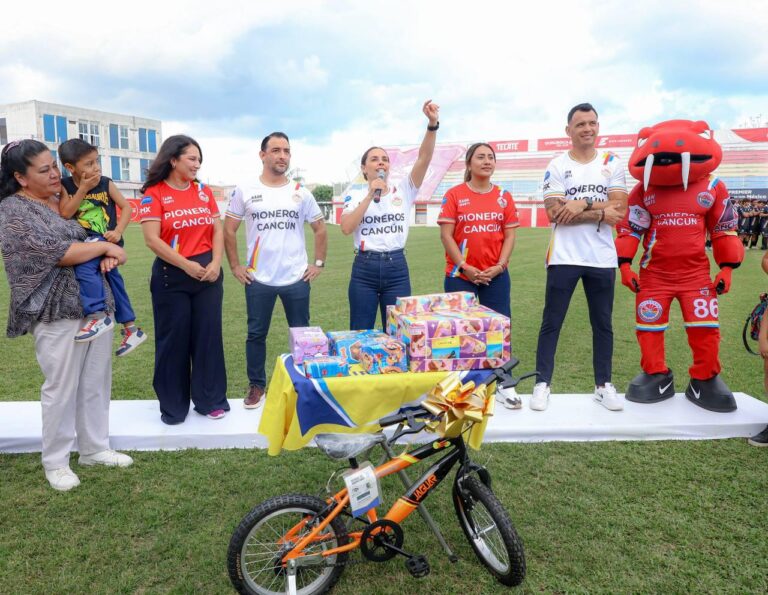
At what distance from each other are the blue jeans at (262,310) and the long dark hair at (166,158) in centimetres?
93

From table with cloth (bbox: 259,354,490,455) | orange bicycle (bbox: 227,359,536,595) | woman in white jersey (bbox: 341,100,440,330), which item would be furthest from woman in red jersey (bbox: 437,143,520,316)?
orange bicycle (bbox: 227,359,536,595)

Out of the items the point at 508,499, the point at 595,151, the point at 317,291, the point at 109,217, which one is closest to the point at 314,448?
the point at 508,499

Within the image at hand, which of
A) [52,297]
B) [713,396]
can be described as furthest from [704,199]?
[52,297]

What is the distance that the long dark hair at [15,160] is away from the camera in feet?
9.29

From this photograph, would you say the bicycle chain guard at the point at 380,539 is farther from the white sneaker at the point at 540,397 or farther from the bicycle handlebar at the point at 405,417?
the white sneaker at the point at 540,397

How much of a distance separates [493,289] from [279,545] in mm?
2419

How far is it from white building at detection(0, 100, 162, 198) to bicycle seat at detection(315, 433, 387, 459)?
45647 millimetres

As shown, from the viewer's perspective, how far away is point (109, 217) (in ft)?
11.1

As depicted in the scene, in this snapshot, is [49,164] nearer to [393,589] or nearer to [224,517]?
[224,517]

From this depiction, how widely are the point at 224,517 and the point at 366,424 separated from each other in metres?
0.90

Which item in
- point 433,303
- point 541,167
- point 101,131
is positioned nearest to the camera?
point 433,303

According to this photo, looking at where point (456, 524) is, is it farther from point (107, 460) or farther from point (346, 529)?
point (107, 460)

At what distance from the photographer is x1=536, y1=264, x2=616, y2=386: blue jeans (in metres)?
3.90

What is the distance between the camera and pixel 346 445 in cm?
212
